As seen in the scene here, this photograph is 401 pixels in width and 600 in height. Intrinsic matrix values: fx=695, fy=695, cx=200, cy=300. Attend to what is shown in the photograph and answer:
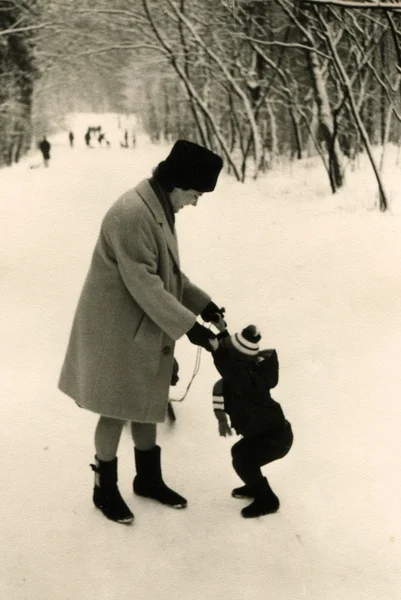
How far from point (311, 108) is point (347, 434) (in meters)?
→ 14.5

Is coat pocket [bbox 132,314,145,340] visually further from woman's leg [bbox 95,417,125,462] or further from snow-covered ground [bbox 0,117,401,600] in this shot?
snow-covered ground [bbox 0,117,401,600]

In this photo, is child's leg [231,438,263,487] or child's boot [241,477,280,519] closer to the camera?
child's leg [231,438,263,487]

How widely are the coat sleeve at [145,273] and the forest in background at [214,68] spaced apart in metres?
6.31

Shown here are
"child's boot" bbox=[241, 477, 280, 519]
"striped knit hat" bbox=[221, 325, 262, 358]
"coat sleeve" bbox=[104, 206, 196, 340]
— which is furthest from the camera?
"child's boot" bbox=[241, 477, 280, 519]

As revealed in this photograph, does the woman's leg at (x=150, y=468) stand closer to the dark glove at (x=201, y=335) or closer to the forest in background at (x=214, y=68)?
the dark glove at (x=201, y=335)

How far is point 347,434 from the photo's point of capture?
3666mm

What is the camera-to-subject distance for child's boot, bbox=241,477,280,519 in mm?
2916

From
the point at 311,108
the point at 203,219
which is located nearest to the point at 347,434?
the point at 203,219

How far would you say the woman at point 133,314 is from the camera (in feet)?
8.39

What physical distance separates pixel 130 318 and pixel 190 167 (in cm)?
62

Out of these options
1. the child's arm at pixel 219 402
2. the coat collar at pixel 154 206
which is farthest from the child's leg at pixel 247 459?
the coat collar at pixel 154 206

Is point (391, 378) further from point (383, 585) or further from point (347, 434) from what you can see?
point (383, 585)

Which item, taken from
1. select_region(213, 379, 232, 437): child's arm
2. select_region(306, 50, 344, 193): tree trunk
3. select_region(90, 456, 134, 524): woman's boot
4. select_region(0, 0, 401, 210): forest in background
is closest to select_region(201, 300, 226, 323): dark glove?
select_region(213, 379, 232, 437): child's arm

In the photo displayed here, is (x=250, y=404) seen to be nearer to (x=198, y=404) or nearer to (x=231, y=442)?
(x=231, y=442)
